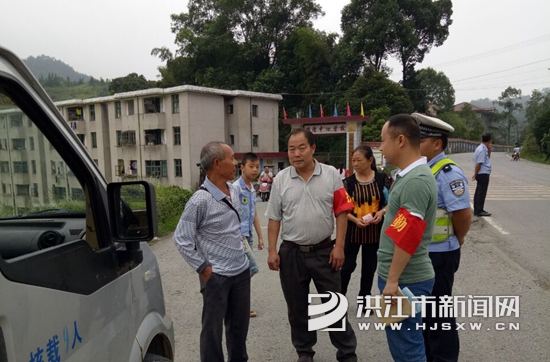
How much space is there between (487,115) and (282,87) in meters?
54.3

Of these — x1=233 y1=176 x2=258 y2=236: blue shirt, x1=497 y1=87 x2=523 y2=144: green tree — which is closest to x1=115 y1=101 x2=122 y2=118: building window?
x1=233 y1=176 x2=258 y2=236: blue shirt

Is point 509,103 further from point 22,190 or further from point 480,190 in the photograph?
point 22,190

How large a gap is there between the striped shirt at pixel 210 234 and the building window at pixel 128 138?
27.7m

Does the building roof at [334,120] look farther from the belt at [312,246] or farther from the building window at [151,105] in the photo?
the belt at [312,246]

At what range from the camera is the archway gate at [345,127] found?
19688 millimetres

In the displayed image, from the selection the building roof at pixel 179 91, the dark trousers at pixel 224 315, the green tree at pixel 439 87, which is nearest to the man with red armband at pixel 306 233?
the dark trousers at pixel 224 315

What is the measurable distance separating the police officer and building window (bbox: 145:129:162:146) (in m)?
26.5

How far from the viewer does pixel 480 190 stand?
25.8 ft

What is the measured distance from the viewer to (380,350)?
3.08m

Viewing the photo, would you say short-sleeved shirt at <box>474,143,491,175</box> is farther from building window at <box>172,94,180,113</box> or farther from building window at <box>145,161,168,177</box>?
building window at <box>145,161,168,177</box>

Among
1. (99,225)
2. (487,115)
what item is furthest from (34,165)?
(487,115)

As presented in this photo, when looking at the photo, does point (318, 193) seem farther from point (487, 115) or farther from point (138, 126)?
point (487, 115)

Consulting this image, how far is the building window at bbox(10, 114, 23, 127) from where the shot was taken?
139cm

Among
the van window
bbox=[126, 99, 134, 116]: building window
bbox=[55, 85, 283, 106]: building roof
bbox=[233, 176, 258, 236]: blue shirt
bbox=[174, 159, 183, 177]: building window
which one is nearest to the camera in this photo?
the van window
